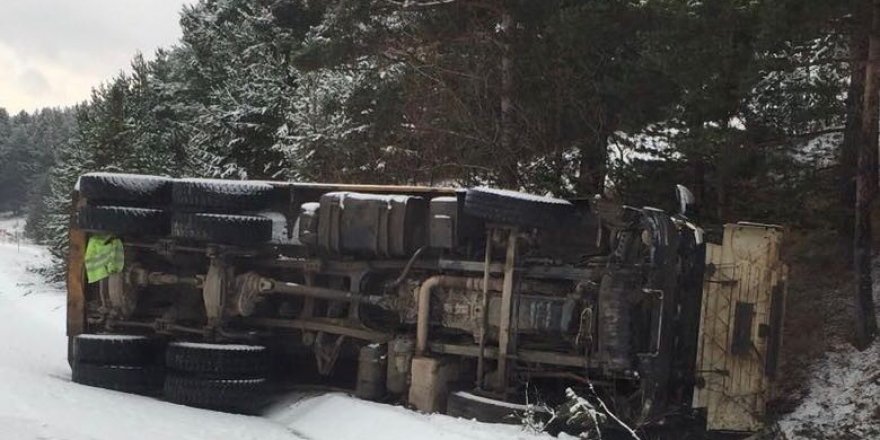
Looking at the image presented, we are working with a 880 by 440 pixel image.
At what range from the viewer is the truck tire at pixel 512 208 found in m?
6.34

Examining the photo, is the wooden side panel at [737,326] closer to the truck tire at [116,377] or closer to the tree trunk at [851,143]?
the tree trunk at [851,143]

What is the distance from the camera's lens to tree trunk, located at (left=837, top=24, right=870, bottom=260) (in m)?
8.56

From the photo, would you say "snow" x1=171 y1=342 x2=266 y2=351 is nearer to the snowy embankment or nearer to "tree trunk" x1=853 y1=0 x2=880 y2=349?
the snowy embankment

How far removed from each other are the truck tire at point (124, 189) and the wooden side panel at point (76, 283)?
54 centimetres

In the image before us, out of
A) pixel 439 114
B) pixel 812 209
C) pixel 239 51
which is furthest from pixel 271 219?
pixel 239 51

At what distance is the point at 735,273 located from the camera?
6160mm

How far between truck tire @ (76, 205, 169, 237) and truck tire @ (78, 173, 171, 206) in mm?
130

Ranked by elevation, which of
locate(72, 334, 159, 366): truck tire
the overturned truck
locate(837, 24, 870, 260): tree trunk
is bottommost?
locate(72, 334, 159, 366): truck tire

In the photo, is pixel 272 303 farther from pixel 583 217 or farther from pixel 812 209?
pixel 812 209

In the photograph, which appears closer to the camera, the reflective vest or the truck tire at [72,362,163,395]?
the truck tire at [72,362,163,395]

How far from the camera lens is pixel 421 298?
6852 mm

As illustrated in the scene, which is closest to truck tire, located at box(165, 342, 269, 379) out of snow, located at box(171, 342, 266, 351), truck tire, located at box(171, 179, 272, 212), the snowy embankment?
snow, located at box(171, 342, 266, 351)

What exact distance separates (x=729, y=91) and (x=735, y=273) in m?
3.00

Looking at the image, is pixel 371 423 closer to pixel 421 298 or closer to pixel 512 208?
pixel 421 298
